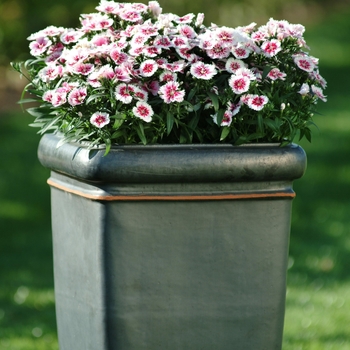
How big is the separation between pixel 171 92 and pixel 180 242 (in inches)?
21.5

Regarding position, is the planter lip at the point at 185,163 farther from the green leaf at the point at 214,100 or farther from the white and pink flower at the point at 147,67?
the white and pink flower at the point at 147,67

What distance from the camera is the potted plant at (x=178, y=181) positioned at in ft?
8.54

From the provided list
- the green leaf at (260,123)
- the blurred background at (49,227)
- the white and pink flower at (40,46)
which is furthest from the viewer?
the blurred background at (49,227)

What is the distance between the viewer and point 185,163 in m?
2.56

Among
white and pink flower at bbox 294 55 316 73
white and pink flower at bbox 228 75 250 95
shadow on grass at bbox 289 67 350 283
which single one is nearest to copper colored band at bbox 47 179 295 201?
white and pink flower at bbox 228 75 250 95

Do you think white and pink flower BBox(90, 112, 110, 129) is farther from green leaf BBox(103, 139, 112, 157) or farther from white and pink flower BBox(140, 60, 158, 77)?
white and pink flower BBox(140, 60, 158, 77)

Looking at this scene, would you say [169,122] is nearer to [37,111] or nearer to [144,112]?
[144,112]

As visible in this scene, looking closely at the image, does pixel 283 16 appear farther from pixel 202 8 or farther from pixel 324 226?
pixel 324 226

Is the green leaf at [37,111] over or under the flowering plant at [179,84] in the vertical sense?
under

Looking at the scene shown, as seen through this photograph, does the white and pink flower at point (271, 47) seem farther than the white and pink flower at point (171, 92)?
Yes

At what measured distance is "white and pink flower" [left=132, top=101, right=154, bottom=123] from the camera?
257 cm

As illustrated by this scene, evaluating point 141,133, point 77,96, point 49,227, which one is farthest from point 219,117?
point 49,227

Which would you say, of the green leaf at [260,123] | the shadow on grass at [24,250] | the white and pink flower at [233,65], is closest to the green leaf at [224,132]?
the green leaf at [260,123]

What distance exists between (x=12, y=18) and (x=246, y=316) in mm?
10061
